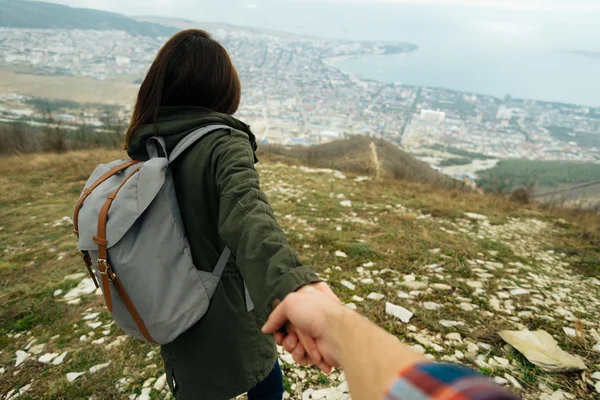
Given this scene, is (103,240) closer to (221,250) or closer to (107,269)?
(107,269)

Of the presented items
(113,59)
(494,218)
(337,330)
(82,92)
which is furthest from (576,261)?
(113,59)

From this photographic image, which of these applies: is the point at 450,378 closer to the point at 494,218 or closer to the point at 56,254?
the point at 56,254

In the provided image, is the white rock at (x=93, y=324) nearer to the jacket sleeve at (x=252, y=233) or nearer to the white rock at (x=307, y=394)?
the white rock at (x=307, y=394)

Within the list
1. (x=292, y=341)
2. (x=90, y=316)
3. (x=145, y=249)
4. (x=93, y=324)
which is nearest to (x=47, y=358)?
(x=93, y=324)

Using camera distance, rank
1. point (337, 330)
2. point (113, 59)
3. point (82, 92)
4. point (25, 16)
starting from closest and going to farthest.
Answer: point (337, 330)
point (82, 92)
point (25, 16)
point (113, 59)

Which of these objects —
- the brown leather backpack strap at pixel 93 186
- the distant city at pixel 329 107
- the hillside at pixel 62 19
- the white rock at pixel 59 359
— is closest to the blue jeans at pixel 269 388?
the brown leather backpack strap at pixel 93 186
